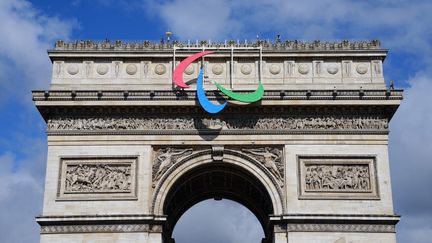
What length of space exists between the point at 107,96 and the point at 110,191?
12.9 feet

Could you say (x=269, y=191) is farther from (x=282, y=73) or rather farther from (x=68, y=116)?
(x=68, y=116)

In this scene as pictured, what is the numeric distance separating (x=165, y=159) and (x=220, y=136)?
246cm

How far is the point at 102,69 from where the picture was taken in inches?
1247

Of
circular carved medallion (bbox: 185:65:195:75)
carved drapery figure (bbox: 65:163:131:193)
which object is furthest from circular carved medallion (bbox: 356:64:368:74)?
carved drapery figure (bbox: 65:163:131:193)

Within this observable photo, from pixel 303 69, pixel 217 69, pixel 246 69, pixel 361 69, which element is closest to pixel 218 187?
pixel 217 69

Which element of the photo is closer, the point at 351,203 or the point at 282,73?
the point at 351,203

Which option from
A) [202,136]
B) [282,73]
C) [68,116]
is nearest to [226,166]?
[202,136]

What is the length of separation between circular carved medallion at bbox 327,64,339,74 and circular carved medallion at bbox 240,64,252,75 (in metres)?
3.38

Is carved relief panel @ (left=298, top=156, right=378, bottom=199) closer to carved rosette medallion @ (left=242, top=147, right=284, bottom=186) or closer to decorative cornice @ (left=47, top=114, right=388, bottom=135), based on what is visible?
→ carved rosette medallion @ (left=242, top=147, right=284, bottom=186)

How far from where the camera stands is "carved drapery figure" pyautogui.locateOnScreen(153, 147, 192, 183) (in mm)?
30153

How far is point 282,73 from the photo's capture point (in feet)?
104

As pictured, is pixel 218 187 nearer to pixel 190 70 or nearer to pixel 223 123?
pixel 223 123

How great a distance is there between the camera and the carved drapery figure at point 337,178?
29.9 m

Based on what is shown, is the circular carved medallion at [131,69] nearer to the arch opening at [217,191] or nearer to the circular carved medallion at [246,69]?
the circular carved medallion at [246,69]
